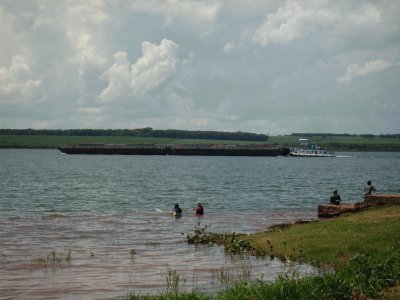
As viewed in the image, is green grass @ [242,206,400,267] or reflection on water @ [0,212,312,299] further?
green grass @ [242,206,400,267]

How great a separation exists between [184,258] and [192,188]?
4555cm

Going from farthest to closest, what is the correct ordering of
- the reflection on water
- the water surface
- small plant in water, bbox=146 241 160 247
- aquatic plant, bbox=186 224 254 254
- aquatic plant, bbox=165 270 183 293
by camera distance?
small plant in water, bbox=146 241 160 247 → aquatic plant, bbox=186 224 254 254 → the water surface → the reflection on water → aquatic plant, bbox=165 270 183 293

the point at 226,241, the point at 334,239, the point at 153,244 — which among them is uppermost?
the point at 334,239

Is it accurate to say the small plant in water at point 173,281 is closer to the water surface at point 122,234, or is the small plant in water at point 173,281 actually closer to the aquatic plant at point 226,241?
Answer: the water surface at point 122,234

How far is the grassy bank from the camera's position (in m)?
13.8

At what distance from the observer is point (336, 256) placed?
19.5 meters

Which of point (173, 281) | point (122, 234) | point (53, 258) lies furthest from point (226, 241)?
point (122, 234)

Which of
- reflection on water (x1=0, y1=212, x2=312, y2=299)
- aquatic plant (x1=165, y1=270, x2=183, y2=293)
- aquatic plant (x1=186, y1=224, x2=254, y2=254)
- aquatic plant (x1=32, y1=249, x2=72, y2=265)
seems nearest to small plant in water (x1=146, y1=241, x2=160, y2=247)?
reflection on water (x1=0, y1=212, x2=312, y2=299)

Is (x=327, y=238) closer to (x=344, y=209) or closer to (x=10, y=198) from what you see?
(x=344, y=209)

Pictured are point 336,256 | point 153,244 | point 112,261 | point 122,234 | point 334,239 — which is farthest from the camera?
point 122,234

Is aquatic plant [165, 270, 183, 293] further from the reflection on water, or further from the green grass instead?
the green grass

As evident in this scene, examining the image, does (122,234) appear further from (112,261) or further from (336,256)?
(336,256)

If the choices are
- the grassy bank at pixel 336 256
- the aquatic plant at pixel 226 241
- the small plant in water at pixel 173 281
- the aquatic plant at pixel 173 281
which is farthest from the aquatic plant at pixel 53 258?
the grassy bank at pixel 336 256

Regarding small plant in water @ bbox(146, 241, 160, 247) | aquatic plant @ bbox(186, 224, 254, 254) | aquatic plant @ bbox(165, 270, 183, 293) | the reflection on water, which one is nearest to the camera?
aquatic plant @ bbox(165, 270, 183, 293)
